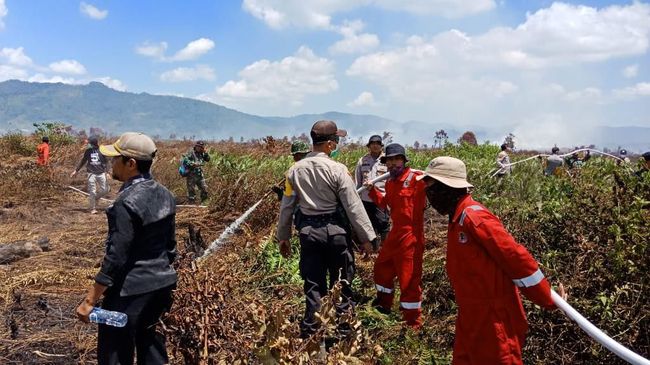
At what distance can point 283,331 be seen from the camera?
2.45m

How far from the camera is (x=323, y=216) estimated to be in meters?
3.82

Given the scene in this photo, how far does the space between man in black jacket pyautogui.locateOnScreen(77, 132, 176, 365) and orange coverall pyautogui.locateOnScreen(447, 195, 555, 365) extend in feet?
5.11

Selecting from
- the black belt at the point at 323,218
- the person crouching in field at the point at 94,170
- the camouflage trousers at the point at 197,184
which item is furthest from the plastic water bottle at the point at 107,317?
the camouflage trousers at the point at 197,184

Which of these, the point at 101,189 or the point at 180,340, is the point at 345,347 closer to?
the point at 180,340

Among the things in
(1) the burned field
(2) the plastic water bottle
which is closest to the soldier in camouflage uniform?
(1) the burned field

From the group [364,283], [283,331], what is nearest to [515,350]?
[283,331]

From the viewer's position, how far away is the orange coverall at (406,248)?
4.45 meters

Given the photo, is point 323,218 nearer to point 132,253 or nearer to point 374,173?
point 132,253

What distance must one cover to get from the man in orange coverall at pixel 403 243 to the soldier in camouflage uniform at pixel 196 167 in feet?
23.2

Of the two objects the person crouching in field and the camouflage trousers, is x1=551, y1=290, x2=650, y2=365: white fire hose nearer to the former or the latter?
the camouflage trousers

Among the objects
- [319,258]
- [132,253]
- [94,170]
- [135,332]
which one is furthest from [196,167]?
[132,253]

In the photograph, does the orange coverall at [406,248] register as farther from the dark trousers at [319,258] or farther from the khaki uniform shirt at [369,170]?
the khaki uniform shirt at [369,170]

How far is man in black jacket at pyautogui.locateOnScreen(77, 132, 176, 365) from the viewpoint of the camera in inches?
102

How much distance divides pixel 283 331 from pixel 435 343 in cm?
186
